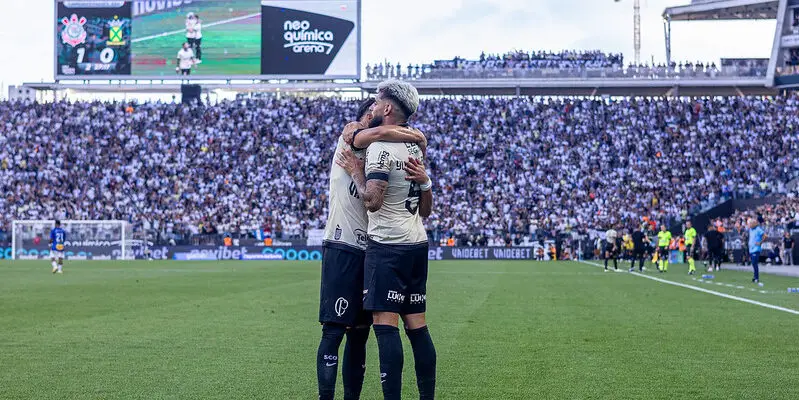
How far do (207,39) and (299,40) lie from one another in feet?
20.0

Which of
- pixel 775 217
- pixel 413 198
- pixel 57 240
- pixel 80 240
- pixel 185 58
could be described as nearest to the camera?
pixel 413 198

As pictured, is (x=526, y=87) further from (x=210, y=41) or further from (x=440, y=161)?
(x=210, y=41)

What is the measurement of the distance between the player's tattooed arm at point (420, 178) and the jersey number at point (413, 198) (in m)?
0.03

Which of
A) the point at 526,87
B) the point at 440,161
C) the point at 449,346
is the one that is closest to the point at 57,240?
the point at 449,346

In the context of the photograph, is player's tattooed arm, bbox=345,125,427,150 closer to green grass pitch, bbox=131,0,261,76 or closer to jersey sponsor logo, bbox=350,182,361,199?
jersey sponsor logo, bbox=350,182,361,199

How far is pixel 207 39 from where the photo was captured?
216 feet

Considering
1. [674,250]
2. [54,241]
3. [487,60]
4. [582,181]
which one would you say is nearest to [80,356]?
[54,241]

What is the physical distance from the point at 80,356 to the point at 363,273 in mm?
4788

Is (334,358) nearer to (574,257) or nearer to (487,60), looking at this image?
(574,257)

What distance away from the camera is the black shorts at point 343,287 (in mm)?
7242

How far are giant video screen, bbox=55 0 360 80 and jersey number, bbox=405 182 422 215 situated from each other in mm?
58234

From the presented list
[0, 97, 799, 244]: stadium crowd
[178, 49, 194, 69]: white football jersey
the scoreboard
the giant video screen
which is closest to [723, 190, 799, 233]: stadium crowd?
[0, 97, 799, 244]: stadium crowd

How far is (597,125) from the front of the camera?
63.5 m

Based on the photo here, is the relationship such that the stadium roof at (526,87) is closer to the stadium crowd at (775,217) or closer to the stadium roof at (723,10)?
the stadium roof at (723,10)
